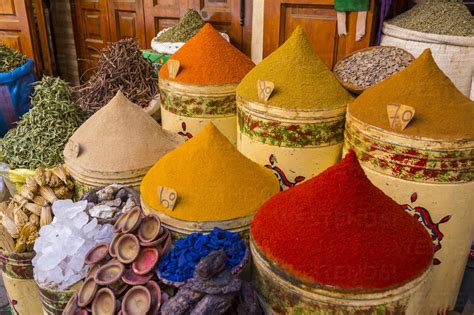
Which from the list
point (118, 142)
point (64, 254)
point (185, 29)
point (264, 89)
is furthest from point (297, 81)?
point (185, 29)

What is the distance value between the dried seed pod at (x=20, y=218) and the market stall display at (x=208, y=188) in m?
0.47

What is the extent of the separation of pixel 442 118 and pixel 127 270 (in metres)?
0.98

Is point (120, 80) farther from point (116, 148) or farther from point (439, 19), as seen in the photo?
point (439, 19)

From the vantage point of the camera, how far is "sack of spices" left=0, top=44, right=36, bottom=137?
2.73m

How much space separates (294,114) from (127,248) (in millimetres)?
696

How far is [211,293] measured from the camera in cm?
90

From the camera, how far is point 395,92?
4.37ft

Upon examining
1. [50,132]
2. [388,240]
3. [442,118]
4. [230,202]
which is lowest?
[50,132]

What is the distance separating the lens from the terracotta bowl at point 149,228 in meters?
1.13

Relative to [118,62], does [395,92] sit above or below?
above

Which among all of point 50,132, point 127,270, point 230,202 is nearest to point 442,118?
point 230,202

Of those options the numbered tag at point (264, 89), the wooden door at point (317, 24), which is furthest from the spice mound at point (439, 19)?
the numbered tag at point (264, 89)

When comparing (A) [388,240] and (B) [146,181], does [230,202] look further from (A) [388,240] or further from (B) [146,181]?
(A) [388,240]

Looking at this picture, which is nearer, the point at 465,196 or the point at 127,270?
the point at 127,270
